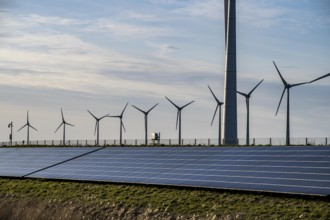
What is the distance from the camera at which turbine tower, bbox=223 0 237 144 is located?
79125mm

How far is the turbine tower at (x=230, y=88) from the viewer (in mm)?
79125

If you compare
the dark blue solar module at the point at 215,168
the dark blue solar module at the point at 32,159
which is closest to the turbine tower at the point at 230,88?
the dark blue solar module at the point at 215,168

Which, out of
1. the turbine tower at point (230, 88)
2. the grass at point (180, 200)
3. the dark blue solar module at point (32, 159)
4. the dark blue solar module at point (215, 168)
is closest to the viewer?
the grass at point (180, 200)

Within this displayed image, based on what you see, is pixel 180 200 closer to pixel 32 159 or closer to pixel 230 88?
pixel 230 88

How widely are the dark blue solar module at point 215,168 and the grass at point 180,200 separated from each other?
1.00m

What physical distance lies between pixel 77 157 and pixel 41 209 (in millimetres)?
31338

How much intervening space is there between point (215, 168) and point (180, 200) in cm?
736

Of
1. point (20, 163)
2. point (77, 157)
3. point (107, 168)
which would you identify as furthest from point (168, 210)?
point (20, 163)

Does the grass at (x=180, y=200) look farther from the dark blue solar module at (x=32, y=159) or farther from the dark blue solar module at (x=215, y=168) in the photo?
the dark blue solar module at (x=32, y=159)

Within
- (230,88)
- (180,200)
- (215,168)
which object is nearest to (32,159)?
(230,88)

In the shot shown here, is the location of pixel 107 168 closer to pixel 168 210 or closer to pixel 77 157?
pixel 77 157

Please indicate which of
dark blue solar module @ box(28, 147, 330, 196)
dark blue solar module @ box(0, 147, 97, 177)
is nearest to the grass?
dark blue solar module @ box(28, 147, 330, 196)

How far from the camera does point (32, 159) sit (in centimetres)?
7806

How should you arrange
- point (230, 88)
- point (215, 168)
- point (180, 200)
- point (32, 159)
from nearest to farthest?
point (180, 200)
point (215, 168)
point (32, 159)
point (230, 88)
